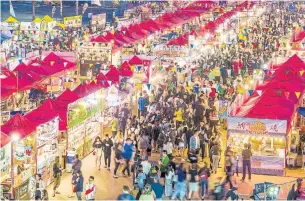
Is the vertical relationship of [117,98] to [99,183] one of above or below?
above

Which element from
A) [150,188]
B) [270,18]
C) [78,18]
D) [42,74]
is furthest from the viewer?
[270,18]

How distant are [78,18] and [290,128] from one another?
79.9 ft

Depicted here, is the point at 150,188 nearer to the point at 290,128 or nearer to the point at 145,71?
the point at 290,128

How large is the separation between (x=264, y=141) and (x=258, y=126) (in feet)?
1.21

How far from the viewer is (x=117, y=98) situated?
17.6 metres

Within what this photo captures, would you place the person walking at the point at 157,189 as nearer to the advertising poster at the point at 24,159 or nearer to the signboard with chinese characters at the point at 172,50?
the advertising poster at the point at 24,159

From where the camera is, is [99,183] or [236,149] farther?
[236,149]

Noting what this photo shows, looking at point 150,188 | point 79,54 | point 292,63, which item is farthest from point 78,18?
point 150,188

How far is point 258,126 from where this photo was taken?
48.3 ft

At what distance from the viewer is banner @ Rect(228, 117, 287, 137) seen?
14.6m

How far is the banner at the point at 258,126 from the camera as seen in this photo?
1465cm

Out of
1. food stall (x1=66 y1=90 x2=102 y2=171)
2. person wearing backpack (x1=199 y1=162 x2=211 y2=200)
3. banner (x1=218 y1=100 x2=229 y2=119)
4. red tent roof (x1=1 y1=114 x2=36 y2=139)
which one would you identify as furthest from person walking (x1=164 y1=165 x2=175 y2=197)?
banner (x1=218 y1=100 x2=229 y2=119)

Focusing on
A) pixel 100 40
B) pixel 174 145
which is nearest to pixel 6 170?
pixel 174 145

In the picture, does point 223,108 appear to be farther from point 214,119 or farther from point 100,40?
point 100,40
